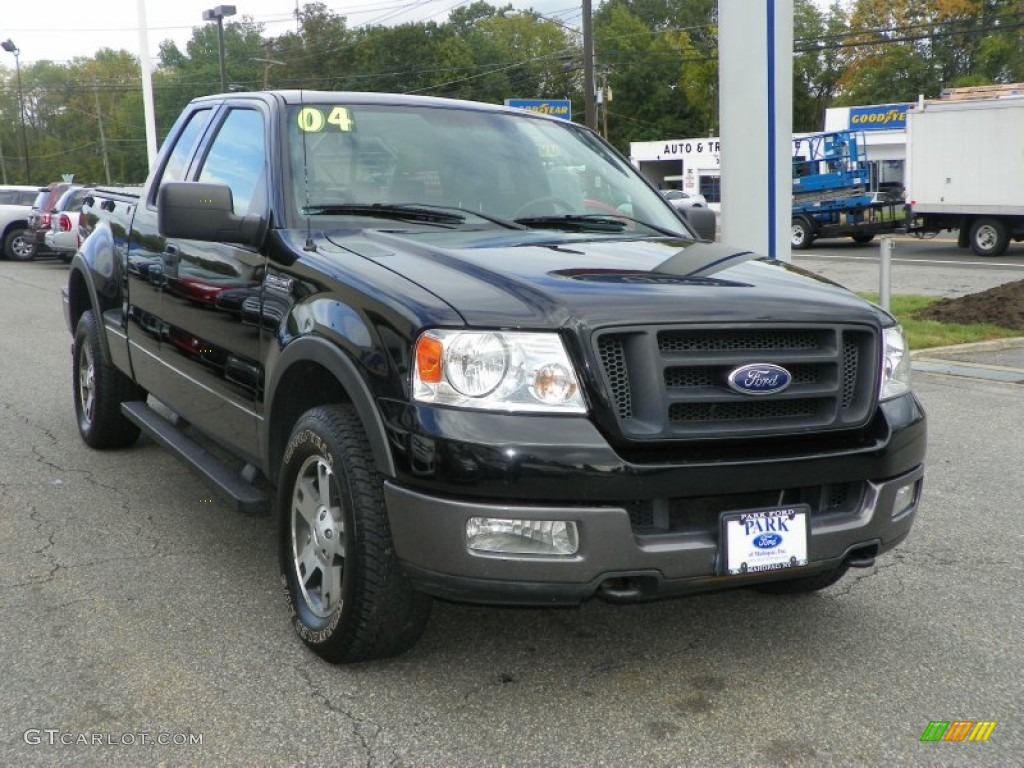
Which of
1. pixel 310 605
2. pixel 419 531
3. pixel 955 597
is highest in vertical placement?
pixel 419 531

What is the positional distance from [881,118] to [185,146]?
152 ft

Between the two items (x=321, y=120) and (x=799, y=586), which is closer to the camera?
(x=799, y=586)

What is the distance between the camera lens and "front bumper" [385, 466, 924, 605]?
294 centimetres

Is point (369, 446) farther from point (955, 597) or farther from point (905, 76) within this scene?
point (905, 76)

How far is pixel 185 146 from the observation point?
547 centimetres

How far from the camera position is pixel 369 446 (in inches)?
129

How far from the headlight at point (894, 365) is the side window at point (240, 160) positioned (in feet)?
7.48

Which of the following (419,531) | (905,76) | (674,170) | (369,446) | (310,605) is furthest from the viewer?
(905,76)

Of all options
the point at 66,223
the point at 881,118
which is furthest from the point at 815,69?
the point at 66,223

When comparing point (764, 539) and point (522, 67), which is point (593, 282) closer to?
point (764, 539)

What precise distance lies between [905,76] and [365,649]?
7678 centimetres

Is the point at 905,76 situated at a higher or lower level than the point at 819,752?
higher

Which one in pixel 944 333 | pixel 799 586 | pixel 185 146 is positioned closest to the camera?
pixel 799 586

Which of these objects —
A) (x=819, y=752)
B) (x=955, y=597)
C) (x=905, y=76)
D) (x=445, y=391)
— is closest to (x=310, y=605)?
(x=445, y=391)
